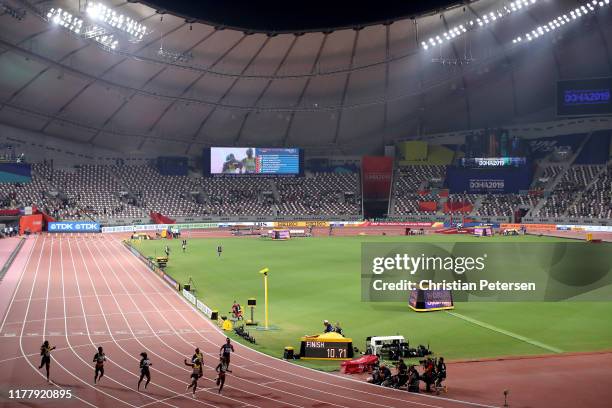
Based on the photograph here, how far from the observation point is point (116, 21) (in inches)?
2313

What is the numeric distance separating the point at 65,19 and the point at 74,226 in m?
28.7

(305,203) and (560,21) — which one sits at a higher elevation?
(560,21)

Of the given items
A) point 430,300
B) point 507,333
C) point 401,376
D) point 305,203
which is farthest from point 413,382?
point 305,203

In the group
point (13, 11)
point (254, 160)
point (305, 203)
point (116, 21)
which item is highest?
point (116, 21)

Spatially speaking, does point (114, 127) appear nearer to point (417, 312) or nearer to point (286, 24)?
point (286, 24)

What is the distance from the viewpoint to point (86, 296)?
114ft

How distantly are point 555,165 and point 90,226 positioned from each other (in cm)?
6174

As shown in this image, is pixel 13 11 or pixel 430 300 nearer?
pixel 430 300

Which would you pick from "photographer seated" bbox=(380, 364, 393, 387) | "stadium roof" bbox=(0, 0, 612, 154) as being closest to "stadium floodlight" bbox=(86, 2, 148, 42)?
"stadium roof" bbox=(0, 0, 612, 154)

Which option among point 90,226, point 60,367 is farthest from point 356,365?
point 90,226

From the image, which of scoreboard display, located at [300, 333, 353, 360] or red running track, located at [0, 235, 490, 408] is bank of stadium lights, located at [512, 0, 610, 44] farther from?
scoreboard display, located at [300, 333, 353, 360]

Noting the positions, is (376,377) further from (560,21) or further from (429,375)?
(560,21)

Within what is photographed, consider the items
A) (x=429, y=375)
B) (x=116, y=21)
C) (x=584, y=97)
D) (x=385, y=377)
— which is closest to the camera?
(x=429, y=375)

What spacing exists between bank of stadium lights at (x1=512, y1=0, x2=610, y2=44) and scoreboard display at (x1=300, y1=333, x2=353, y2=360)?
51850mm
